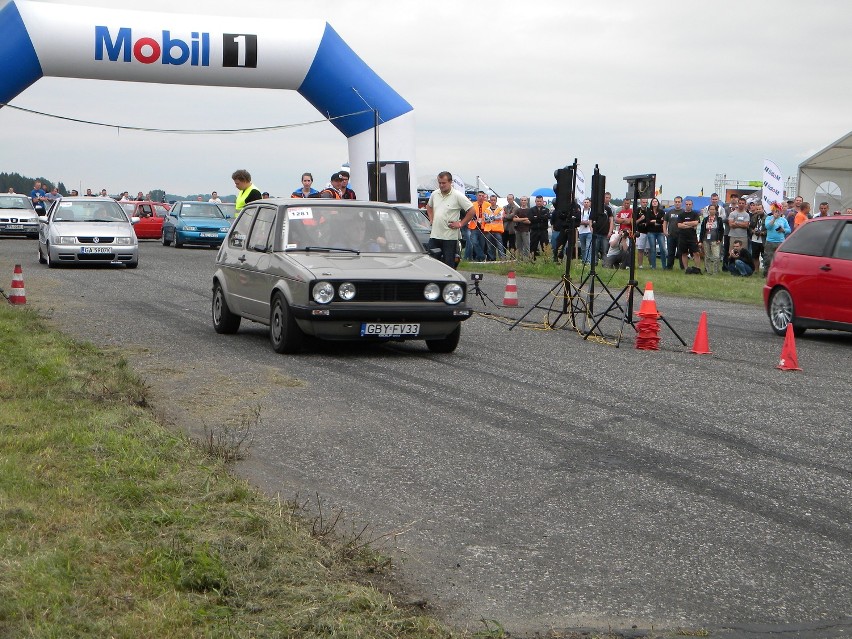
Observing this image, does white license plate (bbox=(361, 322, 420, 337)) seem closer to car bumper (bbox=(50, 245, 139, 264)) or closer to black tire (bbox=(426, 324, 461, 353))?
black tire (bbox=(426, 324, 461, 353))

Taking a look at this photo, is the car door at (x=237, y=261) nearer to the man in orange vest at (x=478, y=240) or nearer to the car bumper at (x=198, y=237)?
the man in orange vest at (x=478, y=240)

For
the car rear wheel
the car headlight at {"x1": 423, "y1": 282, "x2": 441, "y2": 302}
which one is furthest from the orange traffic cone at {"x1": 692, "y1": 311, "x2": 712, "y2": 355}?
the car headlight at {"x1": 423, "y1": 282, "x2": 441, "y2": 302}

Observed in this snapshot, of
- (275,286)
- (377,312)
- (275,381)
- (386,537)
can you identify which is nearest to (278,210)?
(275,286)

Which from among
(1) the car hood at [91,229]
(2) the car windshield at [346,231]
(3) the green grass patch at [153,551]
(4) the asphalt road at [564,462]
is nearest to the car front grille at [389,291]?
(4) the asphalt road at [564,462]

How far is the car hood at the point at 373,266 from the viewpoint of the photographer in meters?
11.2

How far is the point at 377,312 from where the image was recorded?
11180 mm

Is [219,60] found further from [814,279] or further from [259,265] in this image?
[814,279]

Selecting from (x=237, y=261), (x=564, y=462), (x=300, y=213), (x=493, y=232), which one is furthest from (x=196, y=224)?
(x=564, y=462)

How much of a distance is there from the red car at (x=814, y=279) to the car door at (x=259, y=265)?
6.49 m

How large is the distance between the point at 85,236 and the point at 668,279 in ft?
38.9

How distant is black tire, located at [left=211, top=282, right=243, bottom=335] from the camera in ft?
42.7

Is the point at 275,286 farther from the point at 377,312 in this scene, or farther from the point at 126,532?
the point at 126,532

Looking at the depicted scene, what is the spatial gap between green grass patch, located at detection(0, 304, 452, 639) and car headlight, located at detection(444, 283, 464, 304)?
4.81 metres

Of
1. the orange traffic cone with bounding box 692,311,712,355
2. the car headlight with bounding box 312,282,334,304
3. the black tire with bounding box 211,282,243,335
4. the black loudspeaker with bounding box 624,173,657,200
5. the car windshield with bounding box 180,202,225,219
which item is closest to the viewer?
the car headlight with bounding box 312,282,334,304
